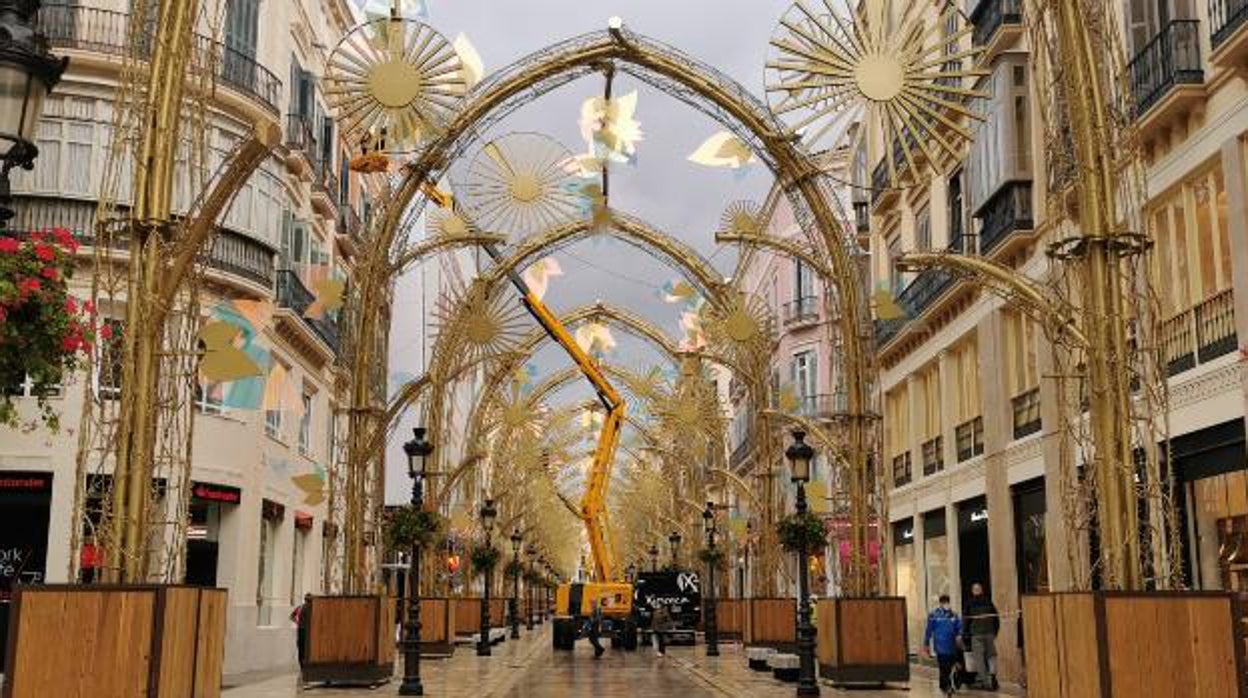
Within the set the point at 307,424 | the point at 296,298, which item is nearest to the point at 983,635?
the point at 296,298

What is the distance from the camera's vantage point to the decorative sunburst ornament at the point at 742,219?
99.8 ft

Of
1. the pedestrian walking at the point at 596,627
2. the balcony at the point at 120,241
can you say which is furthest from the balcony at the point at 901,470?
the balcony at the point at 120,241

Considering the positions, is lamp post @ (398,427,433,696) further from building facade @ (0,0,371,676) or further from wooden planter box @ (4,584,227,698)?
wooden planter box @ (4,584,227,698)

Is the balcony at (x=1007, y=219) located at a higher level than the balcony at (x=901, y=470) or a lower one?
higher

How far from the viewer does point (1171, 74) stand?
17859 mm

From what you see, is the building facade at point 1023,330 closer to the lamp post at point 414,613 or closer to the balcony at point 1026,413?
the balcony at point 1026,413

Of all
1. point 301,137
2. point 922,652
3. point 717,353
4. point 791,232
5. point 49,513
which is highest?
point 791,232

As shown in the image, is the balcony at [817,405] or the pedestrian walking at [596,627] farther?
the balcony at [817,405]

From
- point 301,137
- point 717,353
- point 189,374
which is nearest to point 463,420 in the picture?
point 717,353

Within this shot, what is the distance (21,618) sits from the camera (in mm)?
10039

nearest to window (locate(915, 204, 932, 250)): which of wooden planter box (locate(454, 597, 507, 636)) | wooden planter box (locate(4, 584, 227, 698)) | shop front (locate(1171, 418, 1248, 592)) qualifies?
shop front (locate(1171, 418, 1248, 592))

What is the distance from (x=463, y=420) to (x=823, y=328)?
118 feet

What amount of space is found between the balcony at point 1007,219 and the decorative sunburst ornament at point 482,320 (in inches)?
550

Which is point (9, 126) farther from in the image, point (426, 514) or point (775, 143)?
point (426, 514)
